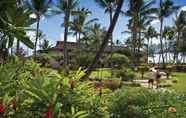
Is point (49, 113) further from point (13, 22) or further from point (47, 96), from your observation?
point (13, 22)

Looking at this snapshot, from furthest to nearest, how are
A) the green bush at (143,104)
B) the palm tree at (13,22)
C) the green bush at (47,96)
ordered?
1. the green bush at (143,104)
2. the palm tree at (13,22)
3. the green bush at (47,96)

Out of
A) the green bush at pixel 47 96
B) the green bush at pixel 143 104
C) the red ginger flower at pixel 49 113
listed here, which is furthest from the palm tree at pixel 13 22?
the green bush at pixel 143 104

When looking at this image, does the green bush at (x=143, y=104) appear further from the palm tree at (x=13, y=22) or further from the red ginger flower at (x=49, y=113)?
the red ginger flower at (x=49, y=113)

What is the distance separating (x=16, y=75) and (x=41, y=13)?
47860mm

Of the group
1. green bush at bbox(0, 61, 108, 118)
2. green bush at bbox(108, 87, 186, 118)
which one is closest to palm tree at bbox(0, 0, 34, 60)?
green bush at bbox(0, 61, 108, 118)

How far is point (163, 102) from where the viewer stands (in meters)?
9.39

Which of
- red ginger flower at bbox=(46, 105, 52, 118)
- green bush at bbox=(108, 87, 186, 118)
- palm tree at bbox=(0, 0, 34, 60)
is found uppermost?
palm tree at bbox=(0, 0, 34, 60)

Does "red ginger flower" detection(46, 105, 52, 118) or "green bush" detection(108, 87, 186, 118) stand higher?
"red ginger flower" detection(46, 105, 52, 118)

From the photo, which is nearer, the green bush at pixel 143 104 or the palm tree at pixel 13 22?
the palm tree at pixel 13 22

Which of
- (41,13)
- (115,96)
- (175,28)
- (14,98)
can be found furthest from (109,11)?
(14,98)

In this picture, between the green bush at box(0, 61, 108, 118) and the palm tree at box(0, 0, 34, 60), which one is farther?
the palm tree at box(0, 0, 34, 60)

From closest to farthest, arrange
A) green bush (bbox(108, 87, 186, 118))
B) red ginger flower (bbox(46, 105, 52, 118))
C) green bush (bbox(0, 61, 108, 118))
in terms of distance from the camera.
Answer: red ginger flower (bbox(46, 105, 52, 118))
green bush (bbox(0, 61, 108, 118))
green bush (bbox(108, 87, 186, 118))

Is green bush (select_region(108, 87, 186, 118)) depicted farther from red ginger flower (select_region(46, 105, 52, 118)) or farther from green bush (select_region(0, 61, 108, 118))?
red ginger flower (select_region(46, 105, 52, 118))

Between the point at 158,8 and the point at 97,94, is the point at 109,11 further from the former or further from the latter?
the point at 97,94
